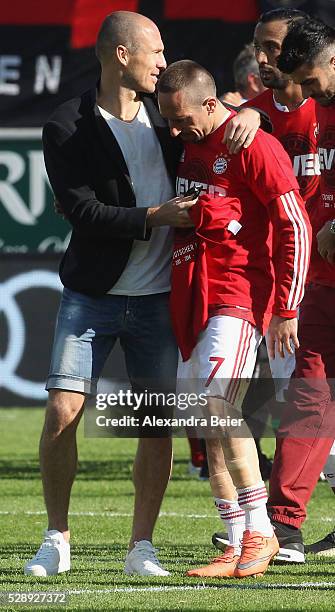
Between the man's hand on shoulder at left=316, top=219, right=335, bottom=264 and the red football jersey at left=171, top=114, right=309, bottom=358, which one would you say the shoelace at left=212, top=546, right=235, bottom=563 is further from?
the man's hand on shoulder at left=316, top=219, right=335, bottom=264

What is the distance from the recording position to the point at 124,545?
7105mm

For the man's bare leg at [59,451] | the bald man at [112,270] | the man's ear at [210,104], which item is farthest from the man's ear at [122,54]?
the man's bare leg at [59,451]

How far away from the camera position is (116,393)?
6.91 meters

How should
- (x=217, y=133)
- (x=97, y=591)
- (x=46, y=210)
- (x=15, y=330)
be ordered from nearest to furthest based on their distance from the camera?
1. (x=97, y=591)
2. (x=217, y=133)
3. (x=15, y=330)
4. (x=46, y=210)

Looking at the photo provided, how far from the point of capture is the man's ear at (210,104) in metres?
5.87

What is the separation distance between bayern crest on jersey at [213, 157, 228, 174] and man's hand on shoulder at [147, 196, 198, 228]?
0.51 feet

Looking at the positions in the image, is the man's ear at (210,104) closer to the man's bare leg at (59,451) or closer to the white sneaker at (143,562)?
the man's bare leg at (59,451)

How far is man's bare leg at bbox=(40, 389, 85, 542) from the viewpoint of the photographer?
19.7 feet

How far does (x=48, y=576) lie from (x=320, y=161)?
86.9 inches

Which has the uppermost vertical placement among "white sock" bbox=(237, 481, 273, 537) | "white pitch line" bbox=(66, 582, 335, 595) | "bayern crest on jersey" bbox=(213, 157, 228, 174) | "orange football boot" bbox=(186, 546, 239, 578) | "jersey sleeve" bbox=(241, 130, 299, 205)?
"jersey sleeve" bbox=(241, 130, 299, 205)

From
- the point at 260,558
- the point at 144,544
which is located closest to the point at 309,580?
the point at 260,558

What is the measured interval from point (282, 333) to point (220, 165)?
2.38 feet

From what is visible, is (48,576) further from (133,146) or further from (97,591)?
(133,146)

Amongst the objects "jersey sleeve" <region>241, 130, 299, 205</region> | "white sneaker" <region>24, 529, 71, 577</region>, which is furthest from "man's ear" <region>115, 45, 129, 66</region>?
"white sneaker" <region>24, 529, 71, 577</region>
